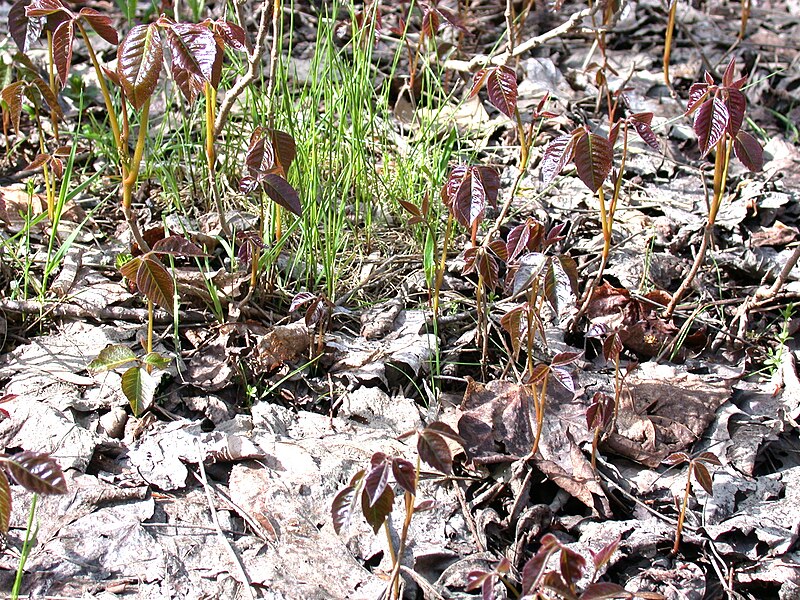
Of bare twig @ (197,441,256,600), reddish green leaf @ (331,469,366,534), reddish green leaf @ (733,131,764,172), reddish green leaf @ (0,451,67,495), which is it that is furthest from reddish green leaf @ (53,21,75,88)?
reddish green leaf @ (733,131,764,172)

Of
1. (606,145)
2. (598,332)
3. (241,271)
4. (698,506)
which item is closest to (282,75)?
(241,271)

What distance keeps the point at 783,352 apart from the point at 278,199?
1.61 m

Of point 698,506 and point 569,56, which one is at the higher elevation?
point 569,56

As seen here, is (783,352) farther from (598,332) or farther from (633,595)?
(633,595)

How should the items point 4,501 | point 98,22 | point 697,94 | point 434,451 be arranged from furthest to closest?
1. point 697,94
2. point 98,22
3. point 434,451
4. point 4,501

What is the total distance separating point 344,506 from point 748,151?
1412 millimetres

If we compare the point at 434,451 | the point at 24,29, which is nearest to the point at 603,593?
the point at 434,451

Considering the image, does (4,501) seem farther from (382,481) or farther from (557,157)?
(557,157)

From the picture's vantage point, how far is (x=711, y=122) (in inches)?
77.0

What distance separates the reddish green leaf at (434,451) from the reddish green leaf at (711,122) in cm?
101

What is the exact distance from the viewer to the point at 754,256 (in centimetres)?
278

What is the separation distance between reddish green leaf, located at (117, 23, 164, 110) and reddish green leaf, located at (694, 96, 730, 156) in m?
1.28

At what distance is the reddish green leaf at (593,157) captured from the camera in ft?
6.29

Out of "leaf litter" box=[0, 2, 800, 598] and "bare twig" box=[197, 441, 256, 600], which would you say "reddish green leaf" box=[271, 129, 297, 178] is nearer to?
"leaf litter" box=[0, 2, 800, 598]
